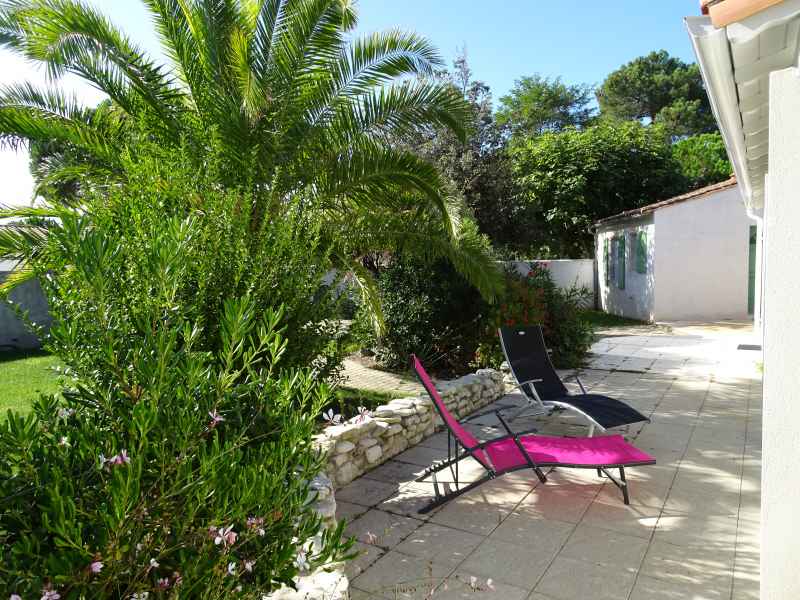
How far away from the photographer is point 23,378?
9.81 meters

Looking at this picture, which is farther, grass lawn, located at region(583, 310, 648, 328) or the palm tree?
grass lawn, located at region(583, 310, 648, 328)

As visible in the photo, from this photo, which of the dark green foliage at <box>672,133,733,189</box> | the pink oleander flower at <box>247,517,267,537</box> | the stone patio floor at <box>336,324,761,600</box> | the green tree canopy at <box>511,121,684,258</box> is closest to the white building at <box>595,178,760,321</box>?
the green tree canopy at <box>511,121,684,258</box>

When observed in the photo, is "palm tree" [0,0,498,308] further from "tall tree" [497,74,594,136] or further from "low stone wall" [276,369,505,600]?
"tall tree" [497,74,594,136]

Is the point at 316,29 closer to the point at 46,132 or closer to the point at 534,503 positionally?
the point at 46,132

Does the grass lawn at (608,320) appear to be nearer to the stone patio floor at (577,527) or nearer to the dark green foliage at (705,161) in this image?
the stone patio floor at (577,527)

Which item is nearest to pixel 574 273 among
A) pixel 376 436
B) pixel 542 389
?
pixel 542 389

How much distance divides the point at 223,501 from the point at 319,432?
3.41 m

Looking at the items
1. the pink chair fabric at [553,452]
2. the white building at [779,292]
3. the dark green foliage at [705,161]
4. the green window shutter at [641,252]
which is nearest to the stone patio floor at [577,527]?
the pink chair fabric at [553,452]

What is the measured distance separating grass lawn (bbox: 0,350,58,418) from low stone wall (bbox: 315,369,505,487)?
3966 mm

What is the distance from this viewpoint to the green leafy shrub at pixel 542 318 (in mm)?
9180

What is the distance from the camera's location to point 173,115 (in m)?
6.83

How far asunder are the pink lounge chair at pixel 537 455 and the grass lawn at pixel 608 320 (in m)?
11.3

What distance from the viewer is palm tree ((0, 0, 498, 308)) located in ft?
20.6

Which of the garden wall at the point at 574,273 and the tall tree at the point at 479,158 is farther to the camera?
the garden wall at the point at 574,273
